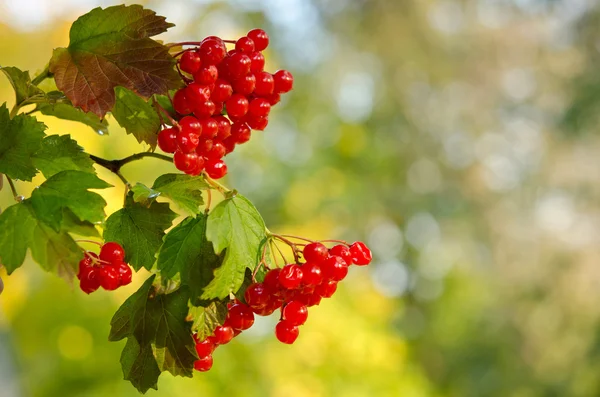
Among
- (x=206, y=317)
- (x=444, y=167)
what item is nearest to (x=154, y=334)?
(x=206, y=317)

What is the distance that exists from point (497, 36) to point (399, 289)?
226cm

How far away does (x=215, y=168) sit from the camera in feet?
2.00

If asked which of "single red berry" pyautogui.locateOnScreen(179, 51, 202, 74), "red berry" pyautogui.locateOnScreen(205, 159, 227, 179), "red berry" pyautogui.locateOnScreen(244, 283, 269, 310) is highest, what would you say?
"single red berry" pyautogui.locateOnScreen(179, 51, 202, 74)

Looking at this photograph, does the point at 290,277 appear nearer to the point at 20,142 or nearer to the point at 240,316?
the point at 240,316

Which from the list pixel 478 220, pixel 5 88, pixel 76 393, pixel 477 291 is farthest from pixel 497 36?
pixel 76 393

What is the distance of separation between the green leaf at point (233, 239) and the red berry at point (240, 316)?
0.04 m

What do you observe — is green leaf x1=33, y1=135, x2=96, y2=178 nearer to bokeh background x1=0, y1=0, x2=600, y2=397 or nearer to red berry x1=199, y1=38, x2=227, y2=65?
red berry x1=199, y1=38, x2=227, y2=65

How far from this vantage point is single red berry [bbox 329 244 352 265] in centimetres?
58

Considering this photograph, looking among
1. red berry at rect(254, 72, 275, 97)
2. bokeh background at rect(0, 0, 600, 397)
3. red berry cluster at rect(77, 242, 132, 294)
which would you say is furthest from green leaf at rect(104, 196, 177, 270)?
bokeh background at rect(0, 0, 600, 397)

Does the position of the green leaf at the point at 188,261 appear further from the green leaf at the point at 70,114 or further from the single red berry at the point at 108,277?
the green leaf at the point at 70,114

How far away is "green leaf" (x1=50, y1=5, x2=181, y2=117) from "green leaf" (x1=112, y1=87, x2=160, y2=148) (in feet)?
0.15

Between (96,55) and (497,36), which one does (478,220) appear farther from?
(96,55)

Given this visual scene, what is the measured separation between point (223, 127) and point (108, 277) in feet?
0.44

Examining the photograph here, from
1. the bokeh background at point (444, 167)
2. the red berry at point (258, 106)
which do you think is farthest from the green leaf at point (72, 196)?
the bokeh background at point (444, 167)
